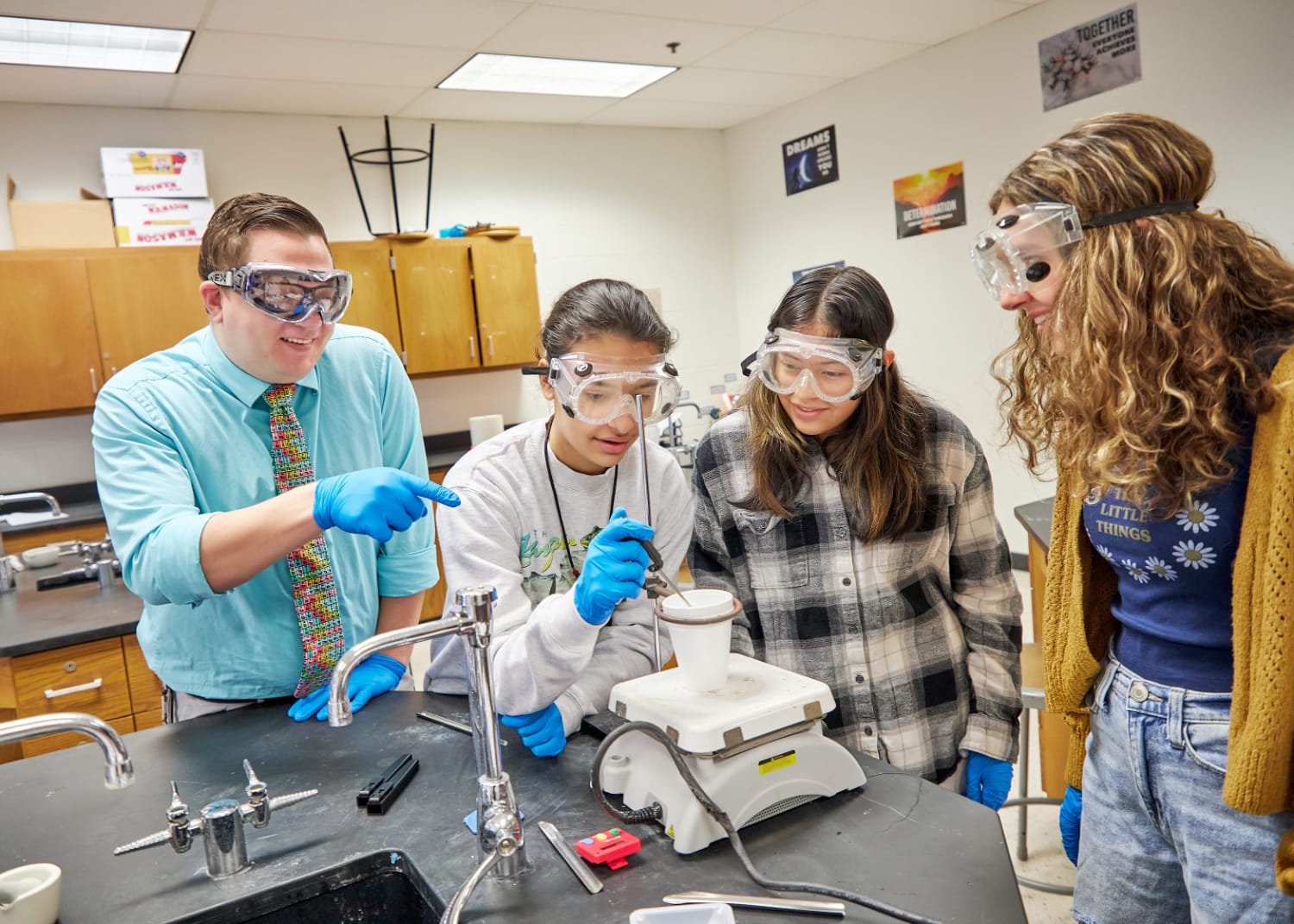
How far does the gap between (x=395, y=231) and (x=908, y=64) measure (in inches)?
130

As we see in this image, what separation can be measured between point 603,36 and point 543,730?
397 cm

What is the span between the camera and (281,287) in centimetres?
163

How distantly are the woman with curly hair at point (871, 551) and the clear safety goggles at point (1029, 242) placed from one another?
0.29 m

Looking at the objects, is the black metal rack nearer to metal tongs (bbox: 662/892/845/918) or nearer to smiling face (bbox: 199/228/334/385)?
smiling face (bbox: 199/228/334/385)

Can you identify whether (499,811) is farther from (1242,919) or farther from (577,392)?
(1242,919)

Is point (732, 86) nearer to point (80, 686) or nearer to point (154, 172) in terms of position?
point (154, 172)

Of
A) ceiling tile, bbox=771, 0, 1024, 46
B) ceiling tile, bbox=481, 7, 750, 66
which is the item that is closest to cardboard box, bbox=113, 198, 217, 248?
ceiling tile, bbox=481, 7, 750, 66

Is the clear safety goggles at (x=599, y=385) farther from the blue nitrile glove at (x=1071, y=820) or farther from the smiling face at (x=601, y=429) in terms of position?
the blue nitrile glove at (x=1071, y=820)

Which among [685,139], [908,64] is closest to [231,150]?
[685,139]

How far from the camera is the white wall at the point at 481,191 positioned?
15.7 ft

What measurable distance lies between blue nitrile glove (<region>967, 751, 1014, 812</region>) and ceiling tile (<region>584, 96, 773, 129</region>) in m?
4.99

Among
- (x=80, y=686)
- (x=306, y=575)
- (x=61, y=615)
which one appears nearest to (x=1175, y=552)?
(x=306, y=575)

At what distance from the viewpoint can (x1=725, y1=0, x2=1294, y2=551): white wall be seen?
3889 millimetres

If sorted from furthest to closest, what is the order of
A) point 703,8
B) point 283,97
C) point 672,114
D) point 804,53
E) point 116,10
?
point 672,114 < point 804,53 < point 283,97 < point 703,8 < point 116,10
